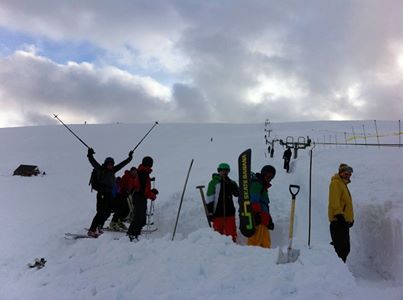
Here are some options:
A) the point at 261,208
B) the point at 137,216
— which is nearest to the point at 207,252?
the point at 261,208

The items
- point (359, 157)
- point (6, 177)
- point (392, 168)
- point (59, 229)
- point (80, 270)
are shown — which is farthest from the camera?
point (6, 177)

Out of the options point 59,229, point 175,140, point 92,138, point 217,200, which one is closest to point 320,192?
point 217,200

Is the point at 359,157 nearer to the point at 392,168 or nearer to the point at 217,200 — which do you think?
the point at 392,168

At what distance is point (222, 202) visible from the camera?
25.6 feet

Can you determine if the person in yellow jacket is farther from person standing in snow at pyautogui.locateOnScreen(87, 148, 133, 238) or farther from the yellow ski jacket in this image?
person standing in snow at pyautogui.locateOnScreen(87, 148, 133, 238)

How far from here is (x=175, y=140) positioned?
1564 inches

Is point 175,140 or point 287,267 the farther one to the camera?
point 175,140

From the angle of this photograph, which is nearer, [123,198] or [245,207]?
[245,207]

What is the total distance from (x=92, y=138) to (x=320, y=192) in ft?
110

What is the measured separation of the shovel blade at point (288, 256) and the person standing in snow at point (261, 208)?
66.7 inches

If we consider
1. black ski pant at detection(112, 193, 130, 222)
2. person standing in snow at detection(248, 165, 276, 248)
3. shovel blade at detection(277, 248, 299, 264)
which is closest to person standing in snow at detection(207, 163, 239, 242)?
person standing in snow at detection(248, 165, 276, 248)

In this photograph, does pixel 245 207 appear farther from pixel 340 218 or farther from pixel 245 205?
pixel 340 218

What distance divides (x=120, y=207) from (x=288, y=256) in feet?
18.4

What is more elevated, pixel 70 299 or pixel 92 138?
pixel 92 138
